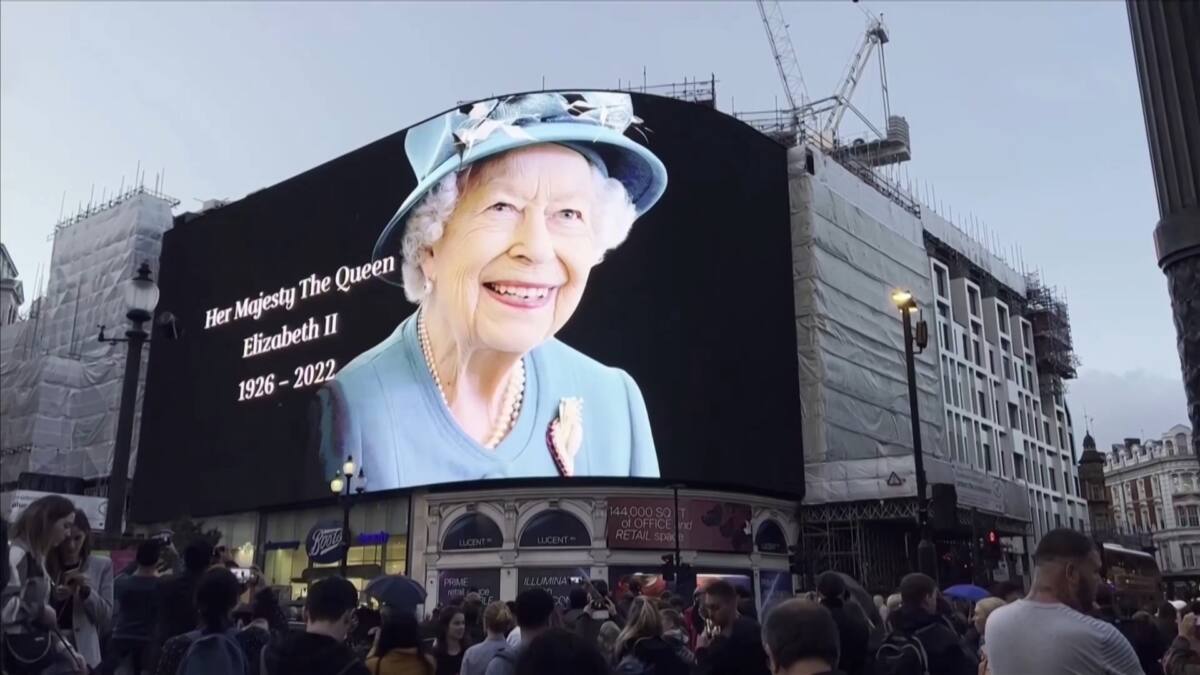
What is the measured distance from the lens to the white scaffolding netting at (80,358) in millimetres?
51062

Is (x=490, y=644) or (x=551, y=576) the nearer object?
(x=490, y=644)

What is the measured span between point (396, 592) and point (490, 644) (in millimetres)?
1731

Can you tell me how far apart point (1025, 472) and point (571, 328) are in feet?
112

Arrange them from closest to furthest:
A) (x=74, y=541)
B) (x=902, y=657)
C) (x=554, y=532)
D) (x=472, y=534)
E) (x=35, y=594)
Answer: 1. (x=35, y=594)
2. (x=74, y=541)
3. (x=902, y=657)
4. (x=554, y=532)
5. (x=472, y=534)

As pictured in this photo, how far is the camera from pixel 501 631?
6980 mm

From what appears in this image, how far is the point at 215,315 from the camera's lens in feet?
155

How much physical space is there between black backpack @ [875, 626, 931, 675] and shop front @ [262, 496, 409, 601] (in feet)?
105

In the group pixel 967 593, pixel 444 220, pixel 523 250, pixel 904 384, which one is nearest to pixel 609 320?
pixel 523 250

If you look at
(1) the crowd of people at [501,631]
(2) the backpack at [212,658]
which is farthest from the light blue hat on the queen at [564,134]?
(2) the backpack at [212,658]

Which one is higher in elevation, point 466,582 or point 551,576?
point 551,576

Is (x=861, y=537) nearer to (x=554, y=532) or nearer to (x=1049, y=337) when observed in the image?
(x=554, y=532)

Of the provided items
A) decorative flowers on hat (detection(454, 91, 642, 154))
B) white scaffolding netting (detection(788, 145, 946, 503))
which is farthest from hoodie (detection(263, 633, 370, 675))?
white scaffolding netting (detection(788, 145, 946, 503))

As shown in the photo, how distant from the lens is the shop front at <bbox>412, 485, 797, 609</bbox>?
108ft

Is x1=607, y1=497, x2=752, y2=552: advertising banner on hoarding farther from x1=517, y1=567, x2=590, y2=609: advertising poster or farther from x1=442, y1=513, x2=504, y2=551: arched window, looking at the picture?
x1=442, y1=513, x2=504, y2=551: arched window
